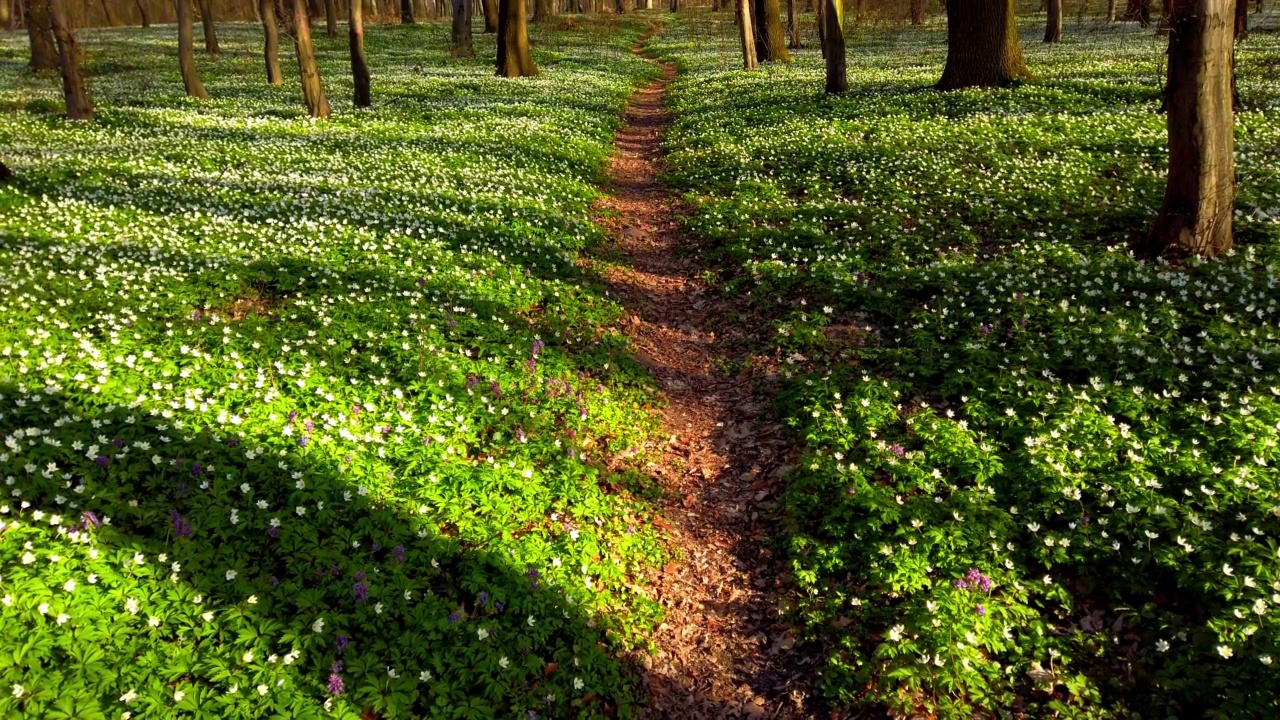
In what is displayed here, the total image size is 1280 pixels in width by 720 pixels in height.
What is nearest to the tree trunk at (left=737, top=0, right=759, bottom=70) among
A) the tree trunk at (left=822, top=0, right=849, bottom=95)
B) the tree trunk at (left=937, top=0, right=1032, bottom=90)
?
the tree trunk at (left=822, top=0, right=849, bottom=95)

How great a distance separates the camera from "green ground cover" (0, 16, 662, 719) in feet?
14.3

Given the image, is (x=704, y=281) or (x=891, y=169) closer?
(x=704, y=281)

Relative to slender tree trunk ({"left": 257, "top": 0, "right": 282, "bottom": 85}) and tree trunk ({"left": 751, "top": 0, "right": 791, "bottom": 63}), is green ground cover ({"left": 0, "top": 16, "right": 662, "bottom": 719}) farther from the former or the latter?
tree trunk ({"left": 751, "top": 0, "right": 791, "bottom": 63})

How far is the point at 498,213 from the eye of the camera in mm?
14133

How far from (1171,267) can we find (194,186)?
60.0 ft

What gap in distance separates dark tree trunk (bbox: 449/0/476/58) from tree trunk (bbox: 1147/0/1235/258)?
44.0 m

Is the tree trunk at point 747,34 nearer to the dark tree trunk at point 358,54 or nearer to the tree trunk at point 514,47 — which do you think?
the tree trunk at point 514,47

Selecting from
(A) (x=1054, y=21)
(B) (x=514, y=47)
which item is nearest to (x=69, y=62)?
(B) (x=514, y=47)

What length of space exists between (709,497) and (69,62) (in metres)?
24.6

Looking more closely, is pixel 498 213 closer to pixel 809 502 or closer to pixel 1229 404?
pixel 809 502

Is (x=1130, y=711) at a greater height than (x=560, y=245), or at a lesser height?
lesser

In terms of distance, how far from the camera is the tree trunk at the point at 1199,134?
30.7ft

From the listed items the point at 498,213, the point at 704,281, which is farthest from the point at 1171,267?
the point at 498,213

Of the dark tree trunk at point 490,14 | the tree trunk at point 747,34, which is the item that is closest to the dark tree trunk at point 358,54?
the tree trunk at point 747,34
